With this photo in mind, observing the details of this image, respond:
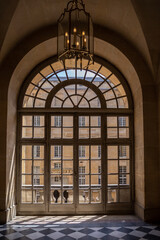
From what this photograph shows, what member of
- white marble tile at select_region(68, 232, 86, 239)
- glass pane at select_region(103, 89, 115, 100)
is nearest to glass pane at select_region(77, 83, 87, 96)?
glass pane at select_region(103, 89, 115, 100)

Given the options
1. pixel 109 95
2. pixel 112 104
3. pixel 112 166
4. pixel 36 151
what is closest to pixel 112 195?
pixel 112 166

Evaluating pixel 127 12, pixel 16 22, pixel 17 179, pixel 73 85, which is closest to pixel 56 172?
pixel 17 179

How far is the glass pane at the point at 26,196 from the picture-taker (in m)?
7.36

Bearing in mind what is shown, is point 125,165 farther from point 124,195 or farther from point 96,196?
point 96,196

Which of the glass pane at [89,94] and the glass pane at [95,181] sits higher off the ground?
the glass pane at [89,94]

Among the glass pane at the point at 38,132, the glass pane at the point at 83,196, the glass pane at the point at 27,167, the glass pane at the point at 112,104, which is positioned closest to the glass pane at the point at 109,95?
the glass pane at the point at 112,104

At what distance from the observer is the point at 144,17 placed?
19.4ft

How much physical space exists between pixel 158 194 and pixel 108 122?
7.59ft

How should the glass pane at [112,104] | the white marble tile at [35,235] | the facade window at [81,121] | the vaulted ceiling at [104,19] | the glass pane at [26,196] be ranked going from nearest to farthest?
the white marble tile at [35,235], the vaulted ceiling at [104,19], the glass pane at [26,196], the facade window at [81,121], the glass pane at [112,104]

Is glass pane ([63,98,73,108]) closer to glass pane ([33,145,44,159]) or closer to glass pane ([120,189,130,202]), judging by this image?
glass pane ([33,145,44,159])

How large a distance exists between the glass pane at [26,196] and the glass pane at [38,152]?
941mm

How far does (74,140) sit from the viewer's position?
7.59m

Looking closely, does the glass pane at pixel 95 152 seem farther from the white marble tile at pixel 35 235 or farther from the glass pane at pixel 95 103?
the white marble tile at pixel 35 235

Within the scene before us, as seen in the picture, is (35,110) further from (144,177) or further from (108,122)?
(144,177)
